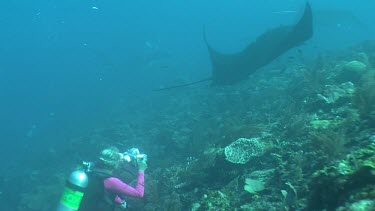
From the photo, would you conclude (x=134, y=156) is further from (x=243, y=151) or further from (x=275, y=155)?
(x=275, y=155)

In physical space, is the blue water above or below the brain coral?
below

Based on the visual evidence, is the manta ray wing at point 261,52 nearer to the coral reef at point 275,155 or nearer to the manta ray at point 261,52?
the manta ray at point 261,52

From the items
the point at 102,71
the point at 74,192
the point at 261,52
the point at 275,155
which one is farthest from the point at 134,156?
the point at 102,71

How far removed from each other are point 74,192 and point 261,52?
32.2 ft

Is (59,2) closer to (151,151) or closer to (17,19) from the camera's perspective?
(17,19)

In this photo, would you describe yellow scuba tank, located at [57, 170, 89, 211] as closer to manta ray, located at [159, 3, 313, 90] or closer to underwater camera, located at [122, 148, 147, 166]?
underwater camera, located at [122, 148, 147, 166]

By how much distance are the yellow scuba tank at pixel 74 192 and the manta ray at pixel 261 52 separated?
710 cm

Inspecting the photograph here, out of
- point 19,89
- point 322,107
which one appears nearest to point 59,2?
point 19,89

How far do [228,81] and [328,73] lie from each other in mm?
4421

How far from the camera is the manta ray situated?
1227 cm

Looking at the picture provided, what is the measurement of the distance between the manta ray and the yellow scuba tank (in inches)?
279

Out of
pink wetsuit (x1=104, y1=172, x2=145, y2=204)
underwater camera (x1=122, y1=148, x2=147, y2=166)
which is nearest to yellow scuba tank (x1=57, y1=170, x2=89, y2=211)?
pink wetsuit (x1=104, y1=172, x2=145, y2=204)

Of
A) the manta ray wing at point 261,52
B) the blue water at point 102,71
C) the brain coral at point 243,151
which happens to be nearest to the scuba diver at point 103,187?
the brain coral at point 243,151

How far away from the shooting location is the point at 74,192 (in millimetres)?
6668
